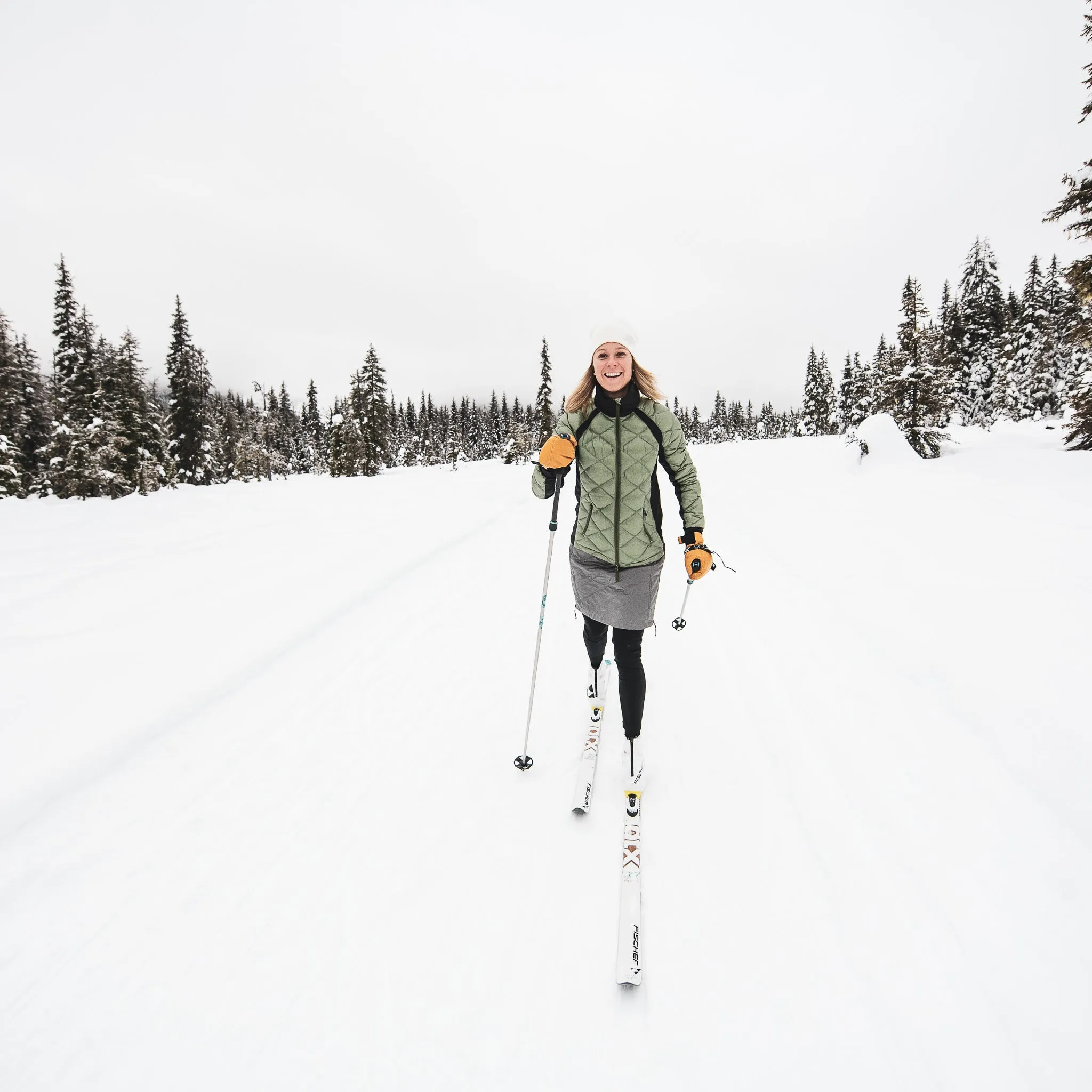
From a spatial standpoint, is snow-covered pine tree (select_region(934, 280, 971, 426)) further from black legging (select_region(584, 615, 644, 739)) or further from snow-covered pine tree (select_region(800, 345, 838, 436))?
black legging (select_region(584, 615, 644, 739))

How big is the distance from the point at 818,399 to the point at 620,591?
55.9m

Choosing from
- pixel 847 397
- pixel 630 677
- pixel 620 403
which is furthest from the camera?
pixel 847 397

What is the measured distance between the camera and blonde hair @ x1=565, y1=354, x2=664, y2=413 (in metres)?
3.07

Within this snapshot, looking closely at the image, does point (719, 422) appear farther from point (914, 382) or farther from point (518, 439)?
point (914, 382)

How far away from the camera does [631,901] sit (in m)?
2.29

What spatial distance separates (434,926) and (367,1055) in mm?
486

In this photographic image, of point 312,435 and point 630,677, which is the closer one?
point 630,677

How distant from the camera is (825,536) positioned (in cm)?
832

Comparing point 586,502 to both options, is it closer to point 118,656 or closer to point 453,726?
point 453,726

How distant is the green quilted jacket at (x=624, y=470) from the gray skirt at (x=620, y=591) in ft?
0.18

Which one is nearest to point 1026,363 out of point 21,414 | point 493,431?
point 21,414

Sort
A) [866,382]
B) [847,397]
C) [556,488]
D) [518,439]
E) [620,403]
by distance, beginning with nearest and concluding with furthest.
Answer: [620,403]
[556,488]
[866,382]
[847,397]
[518,439]

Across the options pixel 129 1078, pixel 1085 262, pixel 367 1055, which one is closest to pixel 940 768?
pixel 367 1055

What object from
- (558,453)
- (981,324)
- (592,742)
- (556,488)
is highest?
(981,324)
